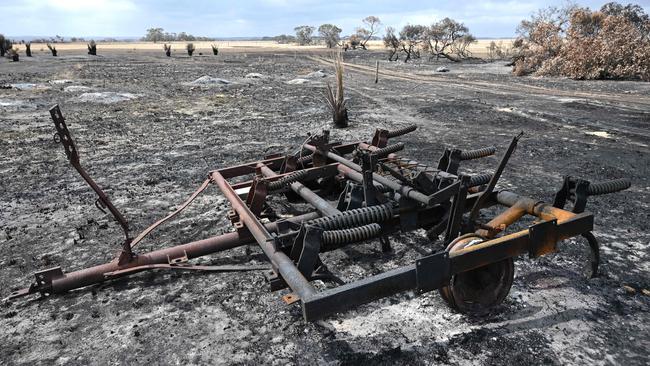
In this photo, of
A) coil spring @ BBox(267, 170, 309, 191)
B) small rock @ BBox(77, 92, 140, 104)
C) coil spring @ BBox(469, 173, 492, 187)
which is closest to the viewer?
→ coil spring @ BBox(469, 173, 492, 187)

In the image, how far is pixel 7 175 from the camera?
24.4 ft

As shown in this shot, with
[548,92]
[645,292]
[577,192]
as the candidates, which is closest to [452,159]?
[577,192]

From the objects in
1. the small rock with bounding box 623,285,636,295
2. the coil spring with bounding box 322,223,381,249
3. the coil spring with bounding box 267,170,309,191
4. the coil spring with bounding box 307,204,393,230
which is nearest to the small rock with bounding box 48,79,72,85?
the coil spring with bounding box 267,170,309,191

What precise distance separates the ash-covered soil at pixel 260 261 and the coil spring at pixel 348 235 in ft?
2.29

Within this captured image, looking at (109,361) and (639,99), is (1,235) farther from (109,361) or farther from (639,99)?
(639,99)

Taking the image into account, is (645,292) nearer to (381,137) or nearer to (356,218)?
(356,218)

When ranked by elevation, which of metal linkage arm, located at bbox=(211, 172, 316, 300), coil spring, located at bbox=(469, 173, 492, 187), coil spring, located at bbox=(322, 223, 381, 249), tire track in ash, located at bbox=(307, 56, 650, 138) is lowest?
metal linkage arm, located at bbox=(211, 172, 316, 300)

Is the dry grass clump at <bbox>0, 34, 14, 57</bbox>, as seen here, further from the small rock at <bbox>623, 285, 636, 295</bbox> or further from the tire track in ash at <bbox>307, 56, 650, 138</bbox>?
the small rock at <bbox>623, 285, 636, 295</bbox>

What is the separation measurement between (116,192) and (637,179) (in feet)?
27.8

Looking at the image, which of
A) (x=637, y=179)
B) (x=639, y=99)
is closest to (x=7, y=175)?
(x=637, y=179)

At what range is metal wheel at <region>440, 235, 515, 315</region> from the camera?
3.14m

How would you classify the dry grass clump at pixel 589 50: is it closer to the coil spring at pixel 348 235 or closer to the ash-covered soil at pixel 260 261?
the ash-covered soil at pixel 260 261

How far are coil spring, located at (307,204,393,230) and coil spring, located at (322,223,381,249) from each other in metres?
0.13

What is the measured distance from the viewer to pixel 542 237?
9.85ft
